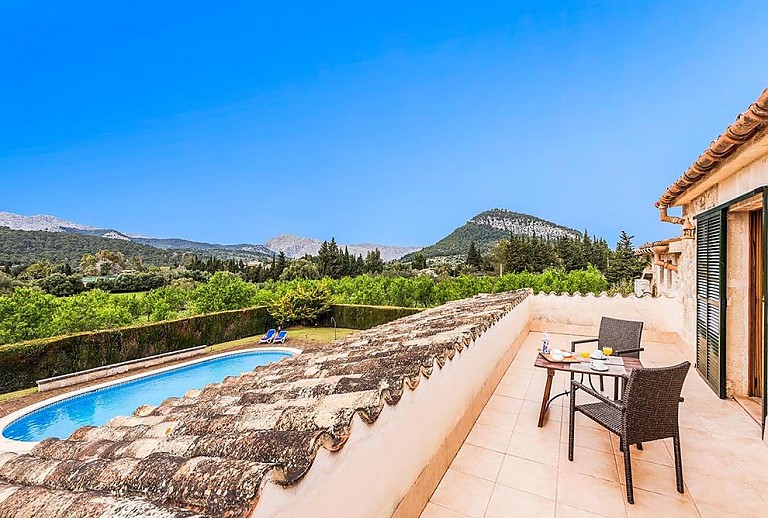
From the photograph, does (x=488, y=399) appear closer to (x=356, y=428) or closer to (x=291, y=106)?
(x=356, y=428)

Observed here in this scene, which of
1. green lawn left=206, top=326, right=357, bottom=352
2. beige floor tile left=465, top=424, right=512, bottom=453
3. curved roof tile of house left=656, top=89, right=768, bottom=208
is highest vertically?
curved roof tile of house left=656, top=89, right=768, bottom=208

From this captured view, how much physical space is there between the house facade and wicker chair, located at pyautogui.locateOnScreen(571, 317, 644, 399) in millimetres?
984

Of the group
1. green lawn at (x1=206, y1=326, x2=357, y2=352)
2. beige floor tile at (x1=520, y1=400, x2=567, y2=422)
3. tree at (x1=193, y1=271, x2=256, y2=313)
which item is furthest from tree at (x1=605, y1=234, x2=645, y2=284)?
beige floor tile at (x1=520, y1=400, x2=567, y2=422)

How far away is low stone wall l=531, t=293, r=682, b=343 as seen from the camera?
9.09m

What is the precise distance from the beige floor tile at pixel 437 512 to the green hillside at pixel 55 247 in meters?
48.9

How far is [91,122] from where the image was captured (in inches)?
1364

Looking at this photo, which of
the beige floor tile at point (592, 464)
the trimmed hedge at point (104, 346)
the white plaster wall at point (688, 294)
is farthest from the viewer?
the trimmed hedge at point (104, 346)

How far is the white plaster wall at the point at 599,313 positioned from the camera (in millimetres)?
9086

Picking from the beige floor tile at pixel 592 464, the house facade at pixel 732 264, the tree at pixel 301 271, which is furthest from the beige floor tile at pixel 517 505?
the tree at pixel 301 271

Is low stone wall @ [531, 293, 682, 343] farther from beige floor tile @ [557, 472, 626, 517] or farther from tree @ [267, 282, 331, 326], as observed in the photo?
tree @ [267, 282, 331, 326]

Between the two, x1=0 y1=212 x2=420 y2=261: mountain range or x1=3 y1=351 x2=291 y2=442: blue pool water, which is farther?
x1=0 y1=212 x2=420 y2=261: mountain range

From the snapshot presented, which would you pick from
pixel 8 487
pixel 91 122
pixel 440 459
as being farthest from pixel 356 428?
pixel 91 122

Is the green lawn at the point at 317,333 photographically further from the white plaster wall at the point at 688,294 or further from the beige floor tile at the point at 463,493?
the beige floor tile at the point at 463,493

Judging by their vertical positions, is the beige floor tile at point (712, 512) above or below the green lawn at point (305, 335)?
above
